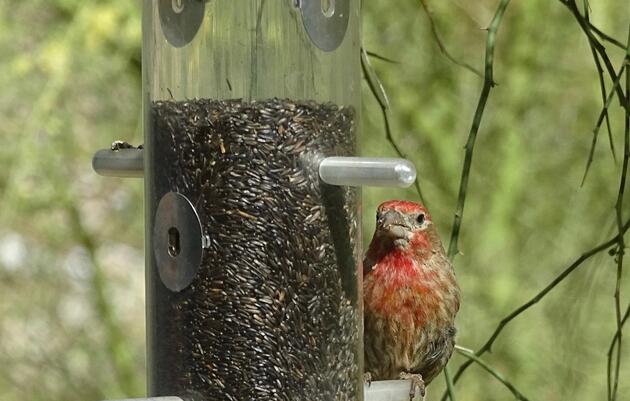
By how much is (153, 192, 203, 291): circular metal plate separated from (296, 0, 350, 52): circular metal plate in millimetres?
612

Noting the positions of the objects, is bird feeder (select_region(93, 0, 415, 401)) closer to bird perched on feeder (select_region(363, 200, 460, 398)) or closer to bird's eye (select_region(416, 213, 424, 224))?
bird perched on feeder (select_region(363, 200, 460, 398))

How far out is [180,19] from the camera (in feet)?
13.6

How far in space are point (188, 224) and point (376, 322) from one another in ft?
3.81

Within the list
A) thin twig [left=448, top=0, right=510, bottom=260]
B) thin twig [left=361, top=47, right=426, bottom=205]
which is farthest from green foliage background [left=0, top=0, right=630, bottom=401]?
thin twig [left=448, top=0, right=510, bottom=260]

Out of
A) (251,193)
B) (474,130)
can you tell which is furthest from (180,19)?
(474,130)

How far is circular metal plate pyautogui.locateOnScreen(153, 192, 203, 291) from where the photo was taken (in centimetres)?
413

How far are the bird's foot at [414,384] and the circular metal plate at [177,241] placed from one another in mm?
1089

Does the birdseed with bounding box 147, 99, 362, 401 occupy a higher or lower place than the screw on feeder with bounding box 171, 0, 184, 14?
lower

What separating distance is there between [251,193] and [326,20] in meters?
0.55

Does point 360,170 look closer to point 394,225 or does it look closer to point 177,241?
point 177,241

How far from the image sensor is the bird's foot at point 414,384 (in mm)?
4908

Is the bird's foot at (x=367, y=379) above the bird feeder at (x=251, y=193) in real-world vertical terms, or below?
below

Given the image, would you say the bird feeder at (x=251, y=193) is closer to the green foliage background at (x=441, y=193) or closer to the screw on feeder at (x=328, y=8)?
the screw on feeder at (x=328, y=8)

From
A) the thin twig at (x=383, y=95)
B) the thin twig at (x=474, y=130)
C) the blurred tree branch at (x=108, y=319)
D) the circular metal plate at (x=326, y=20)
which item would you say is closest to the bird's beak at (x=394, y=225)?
the thin twig at (x=383, y=95)
